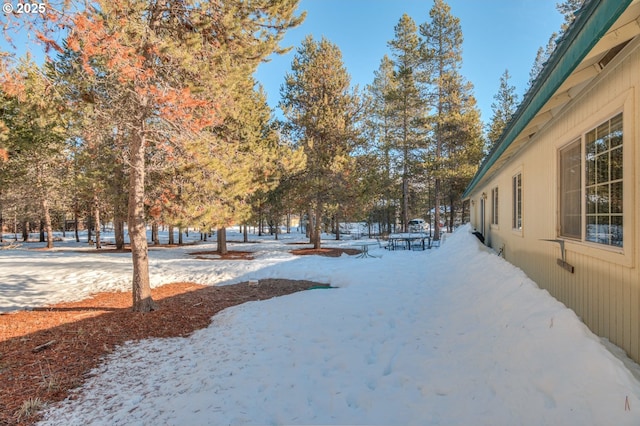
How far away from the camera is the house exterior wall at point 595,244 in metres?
2.56

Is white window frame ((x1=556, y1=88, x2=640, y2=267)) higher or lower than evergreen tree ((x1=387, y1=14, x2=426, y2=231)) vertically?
lower

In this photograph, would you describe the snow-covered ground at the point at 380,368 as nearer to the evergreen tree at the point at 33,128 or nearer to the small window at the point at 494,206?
the evergreen tree at the point at 33,128

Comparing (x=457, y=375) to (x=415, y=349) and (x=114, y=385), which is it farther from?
(x=114, y=385)

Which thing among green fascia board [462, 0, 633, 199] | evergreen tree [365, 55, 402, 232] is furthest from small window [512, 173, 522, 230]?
evergreen tree [365, 55, 402, 232]

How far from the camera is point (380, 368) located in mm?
3740

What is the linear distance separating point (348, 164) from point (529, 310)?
12.8 m

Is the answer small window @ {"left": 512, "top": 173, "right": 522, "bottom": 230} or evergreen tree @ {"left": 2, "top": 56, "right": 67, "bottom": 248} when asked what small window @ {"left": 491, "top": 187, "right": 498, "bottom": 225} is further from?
evergreen tree @ {"left": 2, "top": 56, "right": 67, "bottom": 248}

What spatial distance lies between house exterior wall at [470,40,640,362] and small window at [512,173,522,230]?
1.01 meters

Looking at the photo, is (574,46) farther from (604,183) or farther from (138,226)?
(138,226)

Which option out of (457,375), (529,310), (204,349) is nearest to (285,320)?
(204,349)

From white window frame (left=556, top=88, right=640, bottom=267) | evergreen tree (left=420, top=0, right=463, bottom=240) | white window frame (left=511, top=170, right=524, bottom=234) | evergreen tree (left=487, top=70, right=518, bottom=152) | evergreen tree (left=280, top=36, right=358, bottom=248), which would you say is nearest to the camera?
white window frame (left=556, top=88, right=640, bottom=267)

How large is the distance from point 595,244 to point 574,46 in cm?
194

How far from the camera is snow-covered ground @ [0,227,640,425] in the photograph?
271 cm

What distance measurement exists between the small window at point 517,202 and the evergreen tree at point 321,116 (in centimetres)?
917
